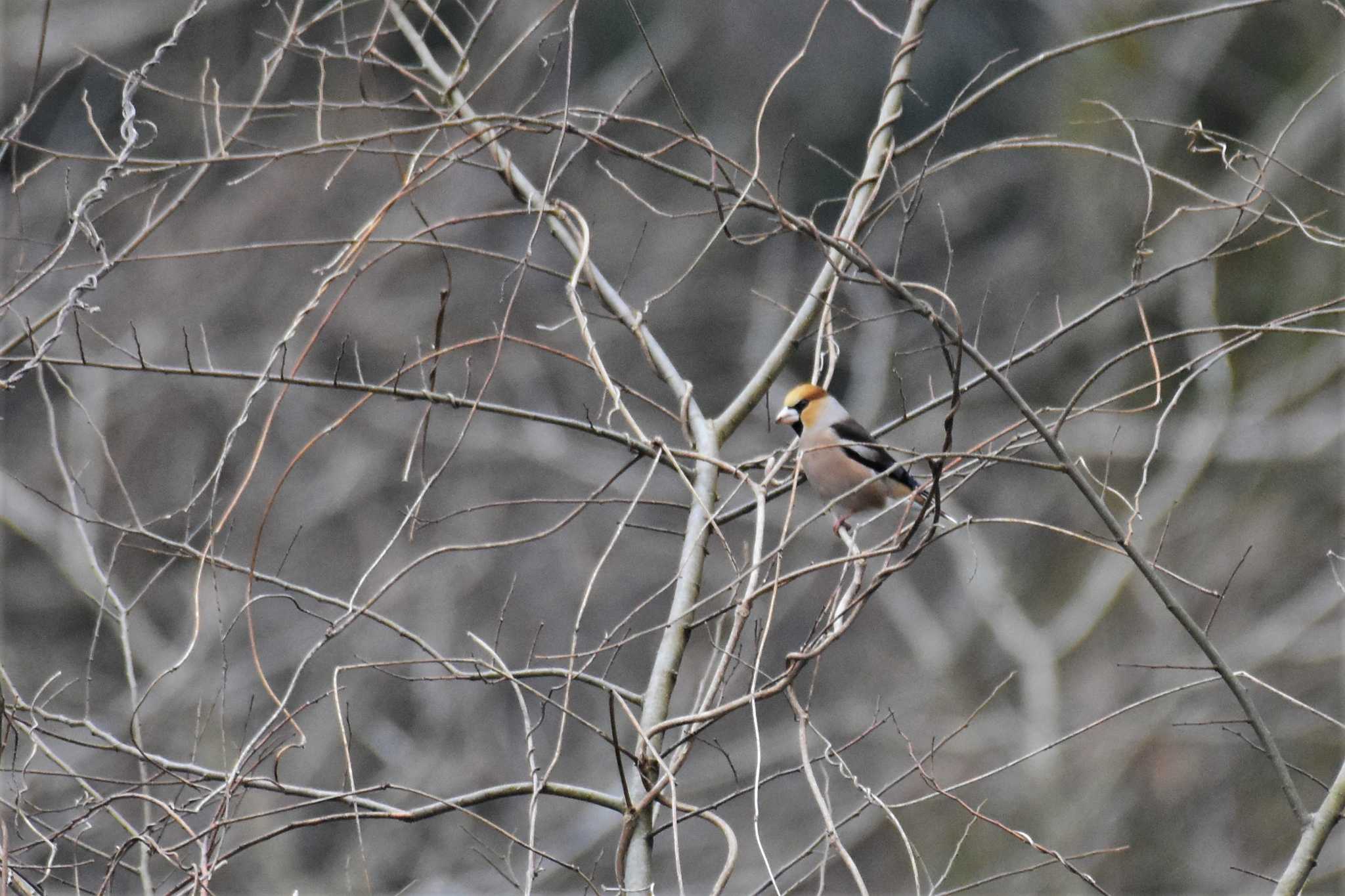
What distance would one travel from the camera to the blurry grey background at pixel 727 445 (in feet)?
32.5

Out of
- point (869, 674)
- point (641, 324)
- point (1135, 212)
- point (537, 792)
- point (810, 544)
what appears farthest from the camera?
point (869, 674)

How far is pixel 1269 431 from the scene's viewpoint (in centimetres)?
999

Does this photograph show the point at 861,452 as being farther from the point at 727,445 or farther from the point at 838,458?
the point at 727,445

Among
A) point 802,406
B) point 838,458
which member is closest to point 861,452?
point 838,458

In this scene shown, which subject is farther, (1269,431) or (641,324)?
(1269,431)

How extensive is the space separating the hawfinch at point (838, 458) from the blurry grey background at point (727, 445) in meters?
3.62

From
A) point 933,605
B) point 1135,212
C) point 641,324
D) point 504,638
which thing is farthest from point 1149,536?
point 641,324

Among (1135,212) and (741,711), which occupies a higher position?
(1135,212)

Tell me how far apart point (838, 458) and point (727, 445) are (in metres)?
7.31

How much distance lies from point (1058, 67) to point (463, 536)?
690 centimetres

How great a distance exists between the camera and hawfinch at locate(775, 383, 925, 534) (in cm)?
472

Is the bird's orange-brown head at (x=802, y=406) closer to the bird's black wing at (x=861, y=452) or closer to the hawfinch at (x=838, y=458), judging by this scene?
the hawfinch at (x=838, y=458)

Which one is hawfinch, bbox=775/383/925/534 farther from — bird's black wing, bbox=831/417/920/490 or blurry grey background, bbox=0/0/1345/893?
blurry grey background, bbox=0/0/1345/893

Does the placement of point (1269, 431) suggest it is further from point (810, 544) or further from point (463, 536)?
point (463, 536)
